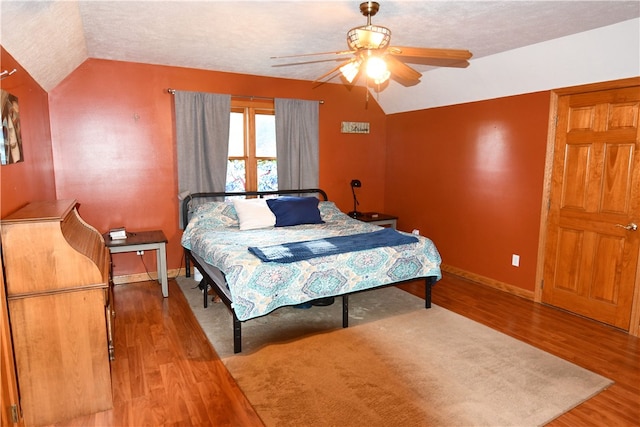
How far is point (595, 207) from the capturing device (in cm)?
354

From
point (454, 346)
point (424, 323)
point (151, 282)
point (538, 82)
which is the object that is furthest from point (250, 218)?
point (538, 82)

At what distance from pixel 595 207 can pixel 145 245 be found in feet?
13.8

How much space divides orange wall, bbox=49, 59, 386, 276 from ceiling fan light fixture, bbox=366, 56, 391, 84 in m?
2.49

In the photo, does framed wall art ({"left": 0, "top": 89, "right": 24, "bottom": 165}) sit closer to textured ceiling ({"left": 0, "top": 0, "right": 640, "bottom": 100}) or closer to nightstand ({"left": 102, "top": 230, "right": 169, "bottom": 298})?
textured ceiling ({"left": 0, "top": 0, "right": 640, "bottom": 100})

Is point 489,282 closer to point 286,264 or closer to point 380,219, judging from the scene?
point 380,219

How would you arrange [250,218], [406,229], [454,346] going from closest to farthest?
[454,346]
[250,218]
[406,229]

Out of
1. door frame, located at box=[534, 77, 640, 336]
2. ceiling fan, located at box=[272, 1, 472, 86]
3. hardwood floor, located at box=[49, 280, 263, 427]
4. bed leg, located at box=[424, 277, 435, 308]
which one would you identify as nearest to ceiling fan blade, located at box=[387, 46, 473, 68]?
ceiling fan, located at box=[272, 1, 472, 86]

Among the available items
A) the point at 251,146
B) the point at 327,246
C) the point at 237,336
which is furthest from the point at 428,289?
the point at 251,146

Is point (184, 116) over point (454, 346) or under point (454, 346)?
over

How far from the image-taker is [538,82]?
151 inches

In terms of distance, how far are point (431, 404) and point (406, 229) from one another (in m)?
3.51

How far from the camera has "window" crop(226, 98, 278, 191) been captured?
4.91 m

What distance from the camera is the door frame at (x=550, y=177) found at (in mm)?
3262

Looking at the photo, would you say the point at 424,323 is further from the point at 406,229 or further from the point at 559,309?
the point at 406,229
